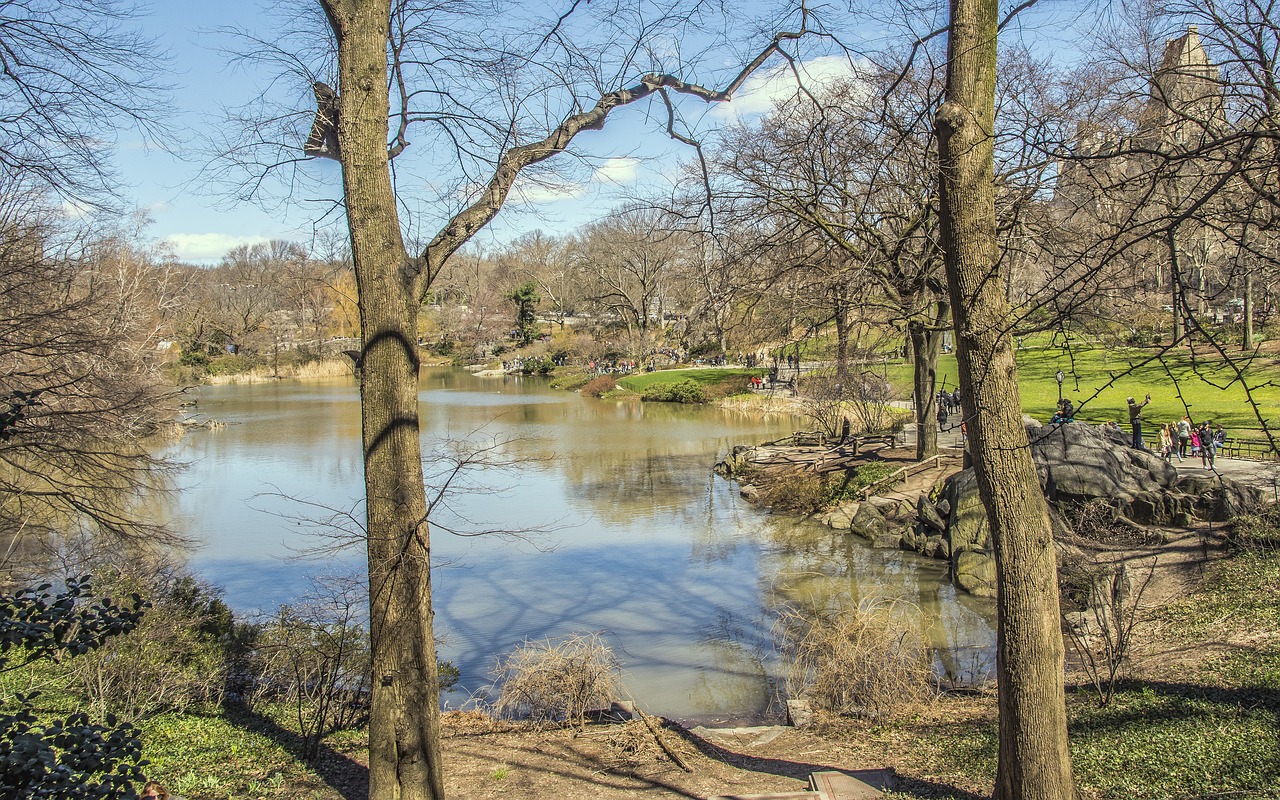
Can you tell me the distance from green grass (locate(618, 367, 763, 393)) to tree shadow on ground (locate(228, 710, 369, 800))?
1457 inches

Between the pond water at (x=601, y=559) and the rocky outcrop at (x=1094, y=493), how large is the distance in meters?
0.65

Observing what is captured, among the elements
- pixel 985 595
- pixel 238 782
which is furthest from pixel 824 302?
pixel 238 782

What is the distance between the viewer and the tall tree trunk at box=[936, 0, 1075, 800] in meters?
4.92

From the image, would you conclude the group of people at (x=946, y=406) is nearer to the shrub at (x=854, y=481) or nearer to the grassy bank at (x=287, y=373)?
the shrub at (x=854, y=481)

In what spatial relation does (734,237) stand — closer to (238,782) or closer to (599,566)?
(599,566)

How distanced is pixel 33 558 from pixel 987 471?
41.9 feet

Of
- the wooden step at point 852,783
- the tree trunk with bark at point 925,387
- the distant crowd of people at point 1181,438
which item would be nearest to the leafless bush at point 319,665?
the wooden step at point 852,783

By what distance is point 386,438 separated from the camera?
591 centimetres

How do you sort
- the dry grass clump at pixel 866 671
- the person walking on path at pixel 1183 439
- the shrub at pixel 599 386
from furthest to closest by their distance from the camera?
the shrub at pixel 599 386
the person walking on path at pixel 1183 439
the dry grass clump at pixel 866 671

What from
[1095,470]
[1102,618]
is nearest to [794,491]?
[1095,470]

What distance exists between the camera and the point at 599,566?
596 inches

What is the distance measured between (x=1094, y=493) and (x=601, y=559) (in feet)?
28.1

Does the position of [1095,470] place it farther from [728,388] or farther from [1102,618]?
[728,388]

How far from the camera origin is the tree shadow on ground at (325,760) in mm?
6645
